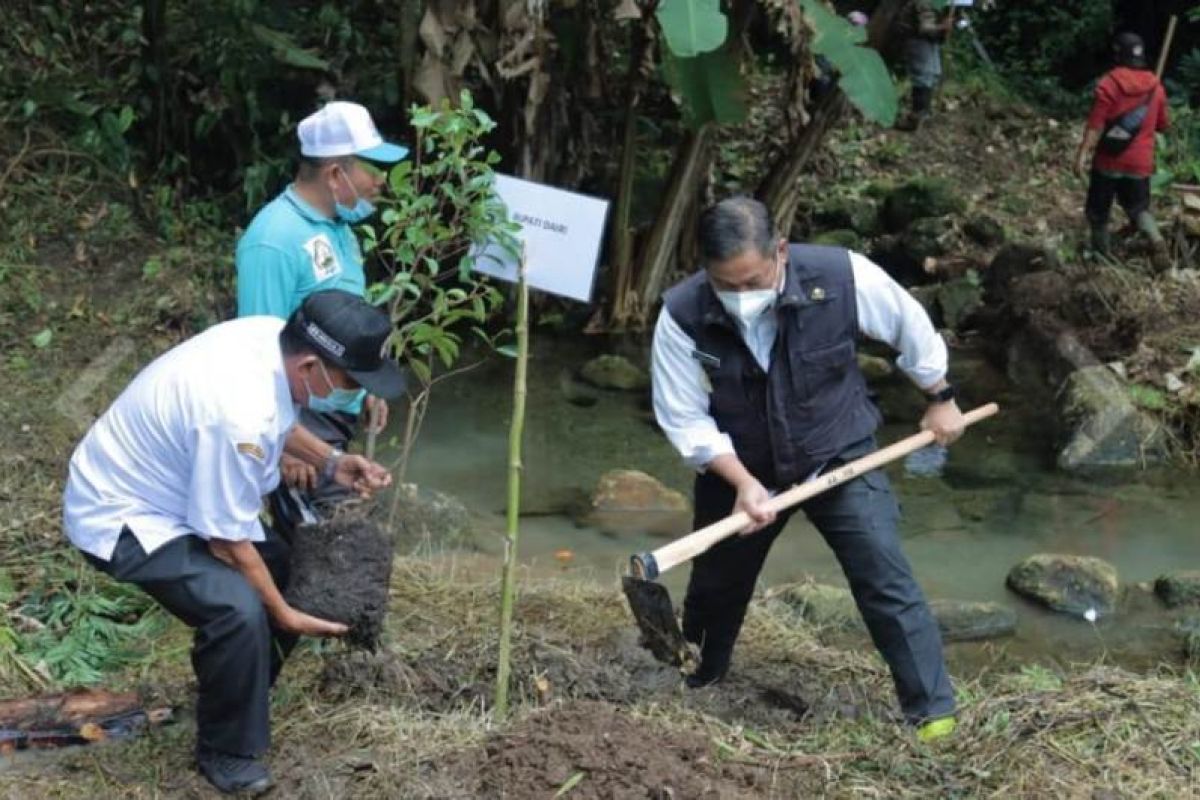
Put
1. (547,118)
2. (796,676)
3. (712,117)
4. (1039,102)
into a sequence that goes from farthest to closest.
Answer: (1039,102)
(547,118)
(712,117)
(796,676)

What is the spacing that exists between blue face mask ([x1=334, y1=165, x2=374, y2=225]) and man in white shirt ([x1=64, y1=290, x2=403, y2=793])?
2.89 feet

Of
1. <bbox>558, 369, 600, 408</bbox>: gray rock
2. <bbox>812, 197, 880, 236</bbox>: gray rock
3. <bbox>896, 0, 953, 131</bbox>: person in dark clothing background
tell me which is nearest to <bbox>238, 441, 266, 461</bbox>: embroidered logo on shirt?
<bbox>558, 369, 600, 408</bbox>: gray rock

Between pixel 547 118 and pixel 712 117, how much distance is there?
4.43 ft

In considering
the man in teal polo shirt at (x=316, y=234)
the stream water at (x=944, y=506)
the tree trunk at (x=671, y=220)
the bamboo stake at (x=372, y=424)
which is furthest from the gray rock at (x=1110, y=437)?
the man in teal polo shirt at (x=316, y=234)

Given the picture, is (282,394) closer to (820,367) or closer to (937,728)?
(820,367)

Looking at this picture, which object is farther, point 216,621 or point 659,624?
point 659,624

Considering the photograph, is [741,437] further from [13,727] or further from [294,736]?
[13,727]

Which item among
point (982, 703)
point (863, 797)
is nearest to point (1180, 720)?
point (982, 703)

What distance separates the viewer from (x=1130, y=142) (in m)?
10.6

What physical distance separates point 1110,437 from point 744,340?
4.57 meters

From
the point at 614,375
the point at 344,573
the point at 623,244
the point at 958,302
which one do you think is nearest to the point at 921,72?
the point at 958,302

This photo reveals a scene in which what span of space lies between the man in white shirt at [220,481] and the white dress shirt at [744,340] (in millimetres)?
963

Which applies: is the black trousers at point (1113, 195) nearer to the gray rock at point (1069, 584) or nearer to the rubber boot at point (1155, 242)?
the rubber boot at point (1155, 242)

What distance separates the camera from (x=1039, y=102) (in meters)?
15.5
